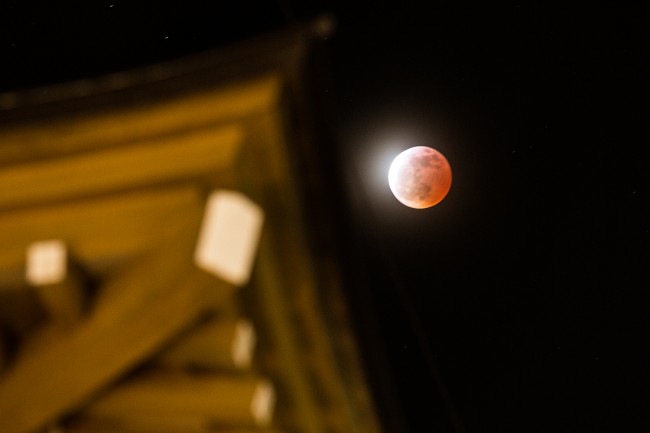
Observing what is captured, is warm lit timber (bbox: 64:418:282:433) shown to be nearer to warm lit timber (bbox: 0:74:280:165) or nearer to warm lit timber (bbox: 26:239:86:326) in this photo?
warm lit timber (bbox: 26:239:86:326)

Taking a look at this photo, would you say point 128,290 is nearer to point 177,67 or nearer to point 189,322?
point 189,322

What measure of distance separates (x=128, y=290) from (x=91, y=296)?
215mm

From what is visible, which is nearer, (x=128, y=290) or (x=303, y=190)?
(x=128, y=290)

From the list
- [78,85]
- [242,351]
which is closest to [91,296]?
[242,351]

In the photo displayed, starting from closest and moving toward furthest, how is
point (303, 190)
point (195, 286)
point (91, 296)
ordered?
point (195, 286) < point (91, 296) < point (303, 190)

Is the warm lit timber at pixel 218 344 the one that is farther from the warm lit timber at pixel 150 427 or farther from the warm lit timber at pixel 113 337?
the warm lit timber at pixel 150 427

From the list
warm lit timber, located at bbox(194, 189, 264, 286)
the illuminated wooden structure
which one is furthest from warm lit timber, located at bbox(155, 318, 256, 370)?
warm lit timber, located at bbox(194, 189, 264, 286)

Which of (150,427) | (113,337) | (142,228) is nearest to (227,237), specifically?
(142,228)

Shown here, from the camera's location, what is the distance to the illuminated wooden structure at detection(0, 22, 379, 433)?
2.46 m

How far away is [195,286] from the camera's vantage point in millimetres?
2418

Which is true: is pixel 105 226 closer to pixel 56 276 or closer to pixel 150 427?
pixel 56 276

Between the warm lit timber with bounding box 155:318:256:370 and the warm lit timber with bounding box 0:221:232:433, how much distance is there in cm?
11

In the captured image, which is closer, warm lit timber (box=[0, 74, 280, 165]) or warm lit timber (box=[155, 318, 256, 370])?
warm lit timber (box=[0, 74, 280, 165])

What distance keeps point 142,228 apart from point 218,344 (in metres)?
0.53
